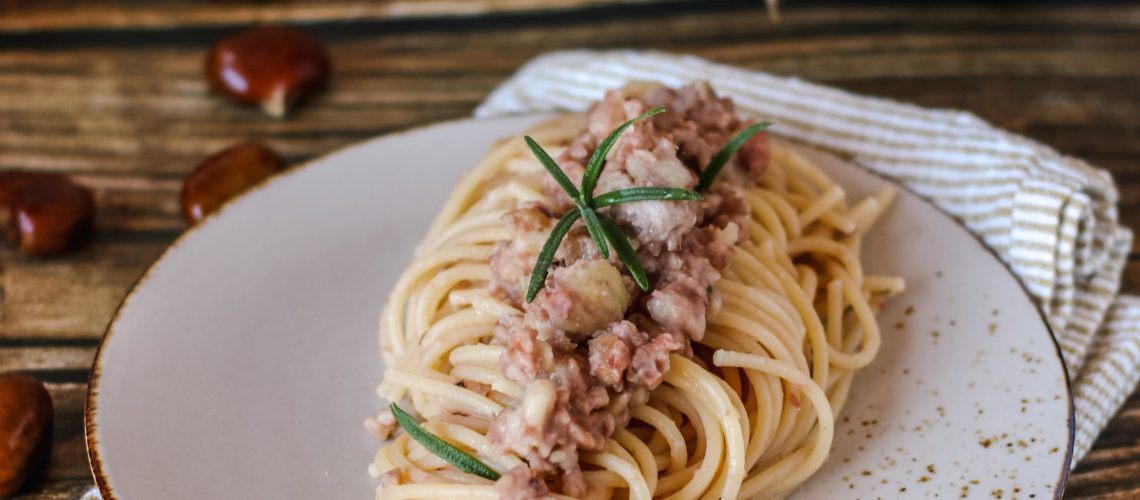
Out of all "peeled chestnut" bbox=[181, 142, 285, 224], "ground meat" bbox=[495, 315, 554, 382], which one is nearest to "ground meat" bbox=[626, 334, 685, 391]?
"ground meat" bbox=[495, 315, 554, 382]

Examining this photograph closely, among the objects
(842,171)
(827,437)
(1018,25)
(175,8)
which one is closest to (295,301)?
(827,437)

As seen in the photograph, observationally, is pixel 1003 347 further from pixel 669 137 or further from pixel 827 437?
pixel 669 137

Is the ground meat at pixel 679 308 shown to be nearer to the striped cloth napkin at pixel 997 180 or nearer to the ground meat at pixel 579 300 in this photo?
the ground meat at pixel 579 300

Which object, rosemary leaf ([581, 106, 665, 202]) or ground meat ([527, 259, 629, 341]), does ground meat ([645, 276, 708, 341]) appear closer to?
ground meat ([527, 259, 629, 341])

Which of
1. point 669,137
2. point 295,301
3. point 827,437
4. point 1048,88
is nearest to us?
point 827,437

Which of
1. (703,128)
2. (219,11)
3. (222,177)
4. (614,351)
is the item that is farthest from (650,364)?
(219,11)
